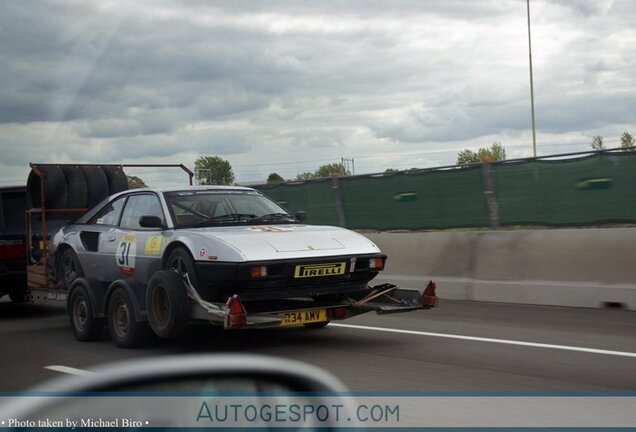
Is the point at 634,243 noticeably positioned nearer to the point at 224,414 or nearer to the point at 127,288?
the point at 127,288

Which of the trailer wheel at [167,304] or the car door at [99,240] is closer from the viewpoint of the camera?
the trailer wheel at [167,304]

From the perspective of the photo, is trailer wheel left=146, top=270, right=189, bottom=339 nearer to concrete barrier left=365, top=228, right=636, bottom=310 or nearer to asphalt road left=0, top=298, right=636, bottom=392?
asphalt road left=0, top=298, right=636, bottom=392

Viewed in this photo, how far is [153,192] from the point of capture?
1004 centimetres

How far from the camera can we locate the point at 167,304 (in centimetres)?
853

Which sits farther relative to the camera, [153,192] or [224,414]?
[153,192]

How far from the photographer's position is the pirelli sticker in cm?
852

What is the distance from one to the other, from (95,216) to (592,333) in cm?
612

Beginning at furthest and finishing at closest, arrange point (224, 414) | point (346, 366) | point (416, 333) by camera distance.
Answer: point (416, 333), point (346, 366), point (224, 414)

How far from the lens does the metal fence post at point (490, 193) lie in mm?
13195

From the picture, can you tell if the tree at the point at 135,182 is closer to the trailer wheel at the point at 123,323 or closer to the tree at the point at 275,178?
the trailer wheel at the point at 123,323

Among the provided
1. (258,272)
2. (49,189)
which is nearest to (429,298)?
(258,272)

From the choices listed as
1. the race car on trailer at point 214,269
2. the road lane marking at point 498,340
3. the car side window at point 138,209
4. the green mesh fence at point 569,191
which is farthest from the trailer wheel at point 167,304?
the green mesh fence at point 569,191

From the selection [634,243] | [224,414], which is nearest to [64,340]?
[634,243]

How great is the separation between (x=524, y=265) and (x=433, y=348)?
12.8ft
